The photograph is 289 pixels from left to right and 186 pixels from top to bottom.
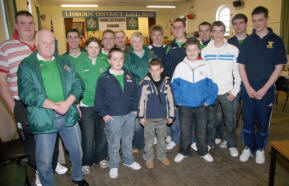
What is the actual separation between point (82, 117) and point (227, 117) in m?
1.92

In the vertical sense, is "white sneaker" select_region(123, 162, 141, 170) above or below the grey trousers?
below

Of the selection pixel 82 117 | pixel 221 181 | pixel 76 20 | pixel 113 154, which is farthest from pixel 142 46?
pixel 76 20

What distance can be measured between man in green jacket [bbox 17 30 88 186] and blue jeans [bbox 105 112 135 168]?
0.54 metres

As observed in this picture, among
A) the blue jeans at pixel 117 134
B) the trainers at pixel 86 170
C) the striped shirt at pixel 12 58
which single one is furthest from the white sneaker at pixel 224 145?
the striped shirt at pixel 12 58

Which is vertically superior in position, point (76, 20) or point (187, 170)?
point (76, 20)

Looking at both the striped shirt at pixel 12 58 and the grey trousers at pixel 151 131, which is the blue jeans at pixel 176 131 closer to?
the grey trousers at pixel 151 131

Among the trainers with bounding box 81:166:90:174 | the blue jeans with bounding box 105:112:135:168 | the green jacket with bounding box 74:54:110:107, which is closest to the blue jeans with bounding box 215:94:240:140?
the blue jeans with bounding box 105:112:135:168

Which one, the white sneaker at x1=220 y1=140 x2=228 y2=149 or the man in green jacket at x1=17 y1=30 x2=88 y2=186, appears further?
the white sneaker at x1=220 y1=140 x2=228 y2=149

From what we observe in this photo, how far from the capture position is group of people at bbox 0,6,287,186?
2111 mm

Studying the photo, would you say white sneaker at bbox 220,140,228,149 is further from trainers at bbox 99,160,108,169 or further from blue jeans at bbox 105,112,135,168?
trainers at bbox 99,160,108,169

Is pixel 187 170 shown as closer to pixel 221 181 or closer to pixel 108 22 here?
pixel 221 181

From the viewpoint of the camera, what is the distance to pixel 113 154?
2498 mm

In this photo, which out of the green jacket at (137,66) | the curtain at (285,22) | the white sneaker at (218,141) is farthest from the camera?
the curtain at (285,22)

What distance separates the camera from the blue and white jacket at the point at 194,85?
2.57 meters
